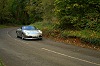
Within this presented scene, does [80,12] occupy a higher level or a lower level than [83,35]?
higher

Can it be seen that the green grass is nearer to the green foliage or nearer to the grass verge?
the grass verge

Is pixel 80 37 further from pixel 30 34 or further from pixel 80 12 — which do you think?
pixel 30 34

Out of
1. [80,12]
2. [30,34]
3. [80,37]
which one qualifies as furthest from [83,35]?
[30,34]

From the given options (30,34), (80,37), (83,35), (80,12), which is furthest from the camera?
(80,12)

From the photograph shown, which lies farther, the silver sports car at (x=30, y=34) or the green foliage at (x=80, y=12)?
the silver sports car at (x=30, y=34)

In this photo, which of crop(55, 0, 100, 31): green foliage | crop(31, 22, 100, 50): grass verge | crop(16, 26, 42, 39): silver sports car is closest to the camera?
crop(31, 22, 100, 50): grass verge

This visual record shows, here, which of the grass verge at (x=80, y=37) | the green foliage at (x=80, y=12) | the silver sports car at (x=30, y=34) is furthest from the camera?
the silver sports car at (x=30, y=34)

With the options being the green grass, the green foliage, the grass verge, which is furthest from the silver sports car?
the green foliage

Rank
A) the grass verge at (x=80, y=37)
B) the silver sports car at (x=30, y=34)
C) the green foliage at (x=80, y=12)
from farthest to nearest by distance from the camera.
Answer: the silver sports car at (x=30, y=34), the green foliage at (x=80, y=12), the grass verge at (x=80, y=37)

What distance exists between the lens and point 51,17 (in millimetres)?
35031

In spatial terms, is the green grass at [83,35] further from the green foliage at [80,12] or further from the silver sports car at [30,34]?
the silver sports car at [30,34]

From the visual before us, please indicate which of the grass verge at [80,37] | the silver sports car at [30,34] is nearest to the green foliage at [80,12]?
the grass verge at [80,37]

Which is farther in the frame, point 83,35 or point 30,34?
point 30,34

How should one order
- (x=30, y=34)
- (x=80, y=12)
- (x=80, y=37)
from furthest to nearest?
(x=80, y=12), (x=30, y=34), (x=80, y=37)
